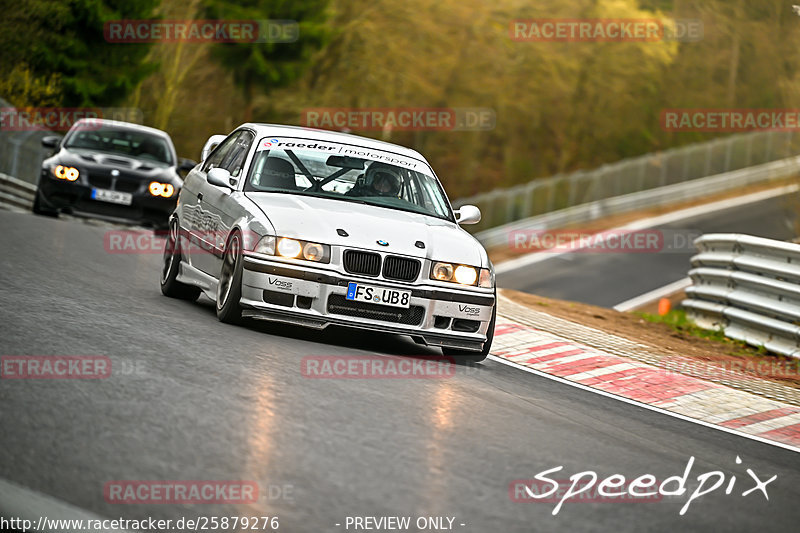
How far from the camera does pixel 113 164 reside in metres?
18.4

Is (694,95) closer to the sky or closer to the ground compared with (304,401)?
closer to the sky

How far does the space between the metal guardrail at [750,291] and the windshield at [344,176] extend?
5.18 m

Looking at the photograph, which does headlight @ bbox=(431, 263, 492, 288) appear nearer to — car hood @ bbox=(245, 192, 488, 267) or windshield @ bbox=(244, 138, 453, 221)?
car hood @ bbox=(245, 192, 488, 267)

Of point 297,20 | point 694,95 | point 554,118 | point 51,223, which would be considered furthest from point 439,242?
point 694,95

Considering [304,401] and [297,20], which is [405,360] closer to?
[304,401]

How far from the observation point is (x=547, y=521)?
5.10 metres

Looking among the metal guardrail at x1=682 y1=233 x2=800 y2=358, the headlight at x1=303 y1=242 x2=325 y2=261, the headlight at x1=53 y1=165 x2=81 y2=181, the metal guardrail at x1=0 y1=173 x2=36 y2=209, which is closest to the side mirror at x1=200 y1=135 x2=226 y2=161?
the headlight at x1=303 y1=242 x2=325 y2=261

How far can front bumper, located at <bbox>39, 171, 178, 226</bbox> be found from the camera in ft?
60.1

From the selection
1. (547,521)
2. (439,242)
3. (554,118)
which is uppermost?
(554,118)

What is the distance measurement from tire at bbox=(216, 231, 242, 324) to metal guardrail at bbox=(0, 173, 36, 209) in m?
14.1

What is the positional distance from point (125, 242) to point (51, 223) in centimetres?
143

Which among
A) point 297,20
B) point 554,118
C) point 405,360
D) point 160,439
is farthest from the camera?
point 554,118

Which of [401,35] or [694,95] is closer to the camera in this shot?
[401,35]

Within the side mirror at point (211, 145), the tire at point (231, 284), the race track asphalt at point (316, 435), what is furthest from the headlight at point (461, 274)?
the side mirror at point (211, 145)
